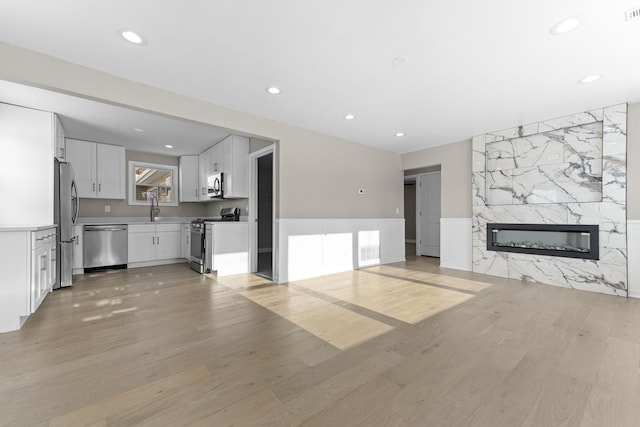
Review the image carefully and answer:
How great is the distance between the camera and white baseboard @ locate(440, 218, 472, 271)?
4.97 metres

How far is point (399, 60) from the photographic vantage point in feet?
8.15

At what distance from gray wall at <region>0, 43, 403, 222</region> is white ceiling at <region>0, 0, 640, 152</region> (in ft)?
0.39

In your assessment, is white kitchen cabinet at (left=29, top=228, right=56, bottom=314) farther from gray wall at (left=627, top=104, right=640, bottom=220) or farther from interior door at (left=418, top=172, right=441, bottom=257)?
interior door at (left=418, top=172, right=441, bottom=257)

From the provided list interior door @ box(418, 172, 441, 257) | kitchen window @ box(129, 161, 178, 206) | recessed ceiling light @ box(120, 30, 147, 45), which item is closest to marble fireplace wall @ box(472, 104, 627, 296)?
interior door @ box(418, 172, 441, 257)

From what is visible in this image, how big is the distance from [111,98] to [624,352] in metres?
4.84

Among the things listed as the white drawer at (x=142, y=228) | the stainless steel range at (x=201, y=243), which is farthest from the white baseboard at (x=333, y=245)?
the white drawer at (x=142, y=228)

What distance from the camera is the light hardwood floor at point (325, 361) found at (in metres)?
1.39

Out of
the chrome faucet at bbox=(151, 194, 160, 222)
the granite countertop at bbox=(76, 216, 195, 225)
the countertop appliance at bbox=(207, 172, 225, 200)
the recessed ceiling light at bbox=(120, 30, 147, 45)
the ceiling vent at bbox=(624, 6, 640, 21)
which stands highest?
the recessed ceiling light at bbox=(120, 30, 147, 45)

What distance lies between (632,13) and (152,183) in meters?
7.34

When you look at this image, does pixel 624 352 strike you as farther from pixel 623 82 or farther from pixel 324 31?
pixel 324 31

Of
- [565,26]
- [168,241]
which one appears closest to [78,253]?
[168,241]

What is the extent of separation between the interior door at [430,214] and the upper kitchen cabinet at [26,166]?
7.33 m

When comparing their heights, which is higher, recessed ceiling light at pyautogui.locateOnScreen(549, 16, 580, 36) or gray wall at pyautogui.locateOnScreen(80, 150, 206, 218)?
recessed ceiling light at pyautogui.locateOnScreen(549, 16, 580, 36)

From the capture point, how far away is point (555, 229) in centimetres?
400
